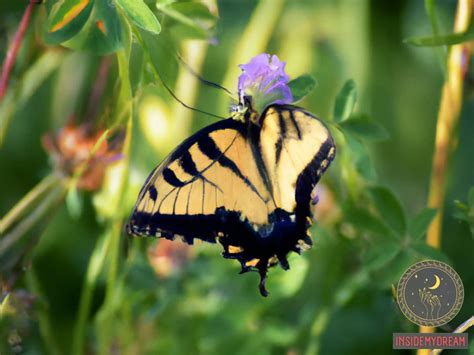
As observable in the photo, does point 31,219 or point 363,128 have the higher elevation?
point 363,128

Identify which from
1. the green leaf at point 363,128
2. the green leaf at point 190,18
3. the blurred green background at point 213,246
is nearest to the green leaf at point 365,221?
the blurred green background at point 213,246

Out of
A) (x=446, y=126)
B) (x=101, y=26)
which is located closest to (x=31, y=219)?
(x=101, y=26)

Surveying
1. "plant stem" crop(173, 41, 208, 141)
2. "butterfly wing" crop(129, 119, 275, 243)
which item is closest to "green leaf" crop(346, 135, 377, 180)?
"butterfly wing" crop(129, 119, 275, 243)

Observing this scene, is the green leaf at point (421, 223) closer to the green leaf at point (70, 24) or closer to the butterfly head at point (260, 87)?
the butterfly head at point (260, 87)

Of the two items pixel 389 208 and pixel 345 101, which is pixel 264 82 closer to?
pixel 345 101

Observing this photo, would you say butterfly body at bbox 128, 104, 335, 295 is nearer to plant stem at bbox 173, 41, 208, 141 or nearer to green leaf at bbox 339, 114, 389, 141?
green leaf at bbox 339, 114, 389, 141

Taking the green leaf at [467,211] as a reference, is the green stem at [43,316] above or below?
below
